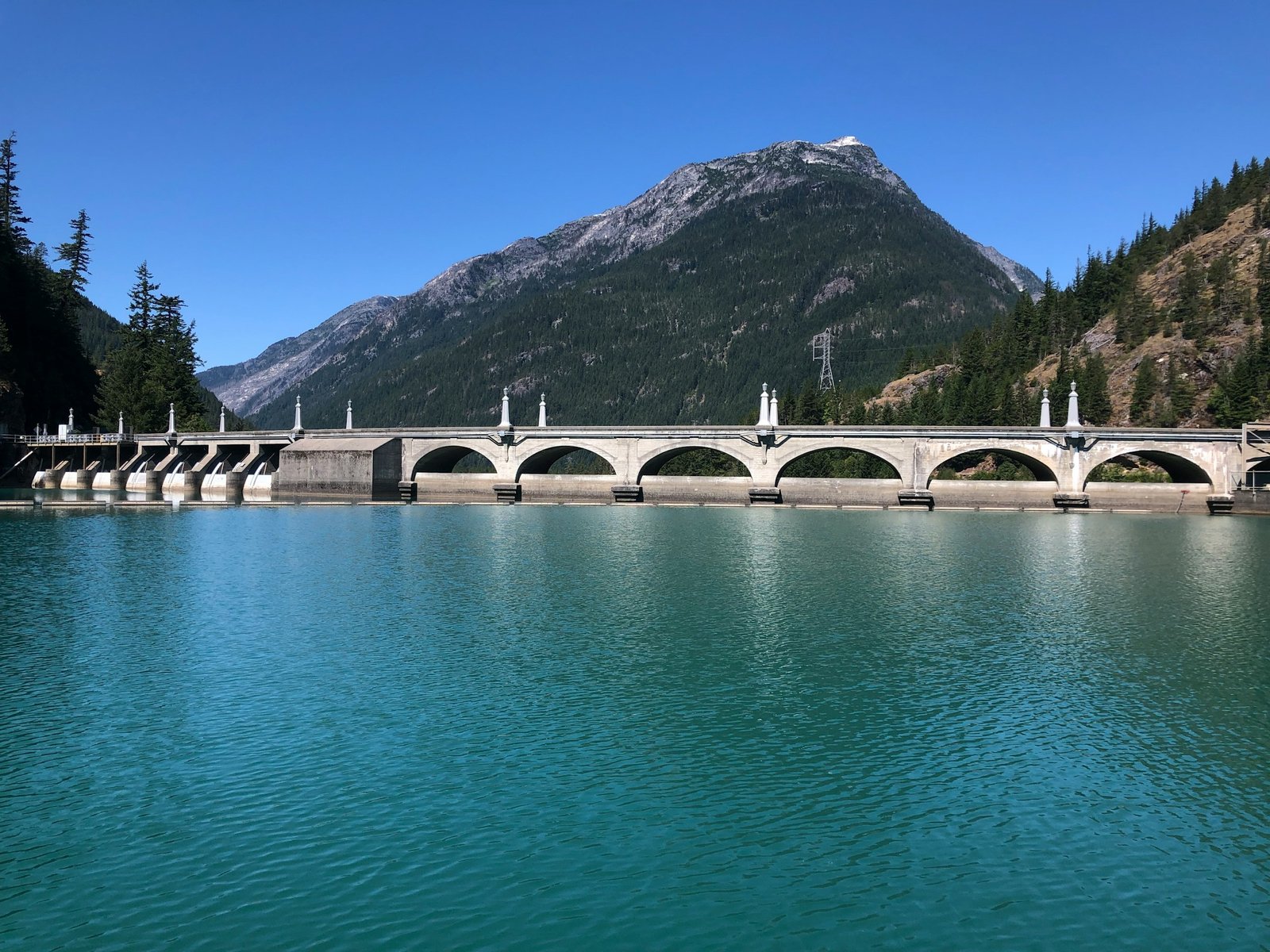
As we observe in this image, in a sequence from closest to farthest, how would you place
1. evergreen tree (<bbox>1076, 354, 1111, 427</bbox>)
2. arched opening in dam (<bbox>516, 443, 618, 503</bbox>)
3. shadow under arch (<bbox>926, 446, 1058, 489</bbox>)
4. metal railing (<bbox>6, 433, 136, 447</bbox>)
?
1. shadow under arch (<bbox>926, 446, 1058, 489</bbox>)
2. arched opening in dam (<bbox>516, 443, 618, 503</bbox>)
3. metal railing (<bbox>6, 433, 136, 447</bbox>)
4. evergreen tree (<bbox>1076, 354, 1111, 427</bbox>)

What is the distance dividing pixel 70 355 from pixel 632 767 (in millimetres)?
125822

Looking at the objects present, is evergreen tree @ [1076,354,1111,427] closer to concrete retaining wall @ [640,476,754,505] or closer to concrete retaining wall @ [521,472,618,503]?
concrete retaining wall @ [640,476,754,505]

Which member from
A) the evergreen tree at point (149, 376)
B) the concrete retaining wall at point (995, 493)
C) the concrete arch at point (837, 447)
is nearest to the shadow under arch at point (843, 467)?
the concrete arch at point (837, 447)

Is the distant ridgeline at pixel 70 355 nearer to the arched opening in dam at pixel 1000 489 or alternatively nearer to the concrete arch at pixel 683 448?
the concrete arch at pixel 683 448

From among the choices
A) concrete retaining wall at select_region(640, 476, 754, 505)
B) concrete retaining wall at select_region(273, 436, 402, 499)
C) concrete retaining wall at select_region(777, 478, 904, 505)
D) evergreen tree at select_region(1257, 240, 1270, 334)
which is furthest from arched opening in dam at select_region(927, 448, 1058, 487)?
concrete retaining wall at select_region(273, 436, 402, 499)

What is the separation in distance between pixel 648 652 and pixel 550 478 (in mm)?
60435

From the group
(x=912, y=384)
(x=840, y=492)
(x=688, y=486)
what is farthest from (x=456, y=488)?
(x=912, y=384)

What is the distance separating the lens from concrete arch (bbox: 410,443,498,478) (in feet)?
273

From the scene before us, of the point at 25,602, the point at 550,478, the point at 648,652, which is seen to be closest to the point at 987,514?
the point at 550,478

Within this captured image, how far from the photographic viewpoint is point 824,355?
434 ft

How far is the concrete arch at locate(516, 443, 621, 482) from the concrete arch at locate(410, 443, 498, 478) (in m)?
2.72

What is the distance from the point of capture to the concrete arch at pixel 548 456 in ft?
260

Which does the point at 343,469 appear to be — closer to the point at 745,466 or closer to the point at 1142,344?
the point at 745,466

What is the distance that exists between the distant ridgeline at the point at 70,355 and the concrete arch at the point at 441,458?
38620 millimetres
